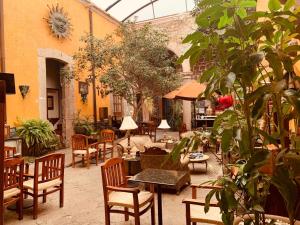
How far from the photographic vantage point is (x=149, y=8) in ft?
38.7

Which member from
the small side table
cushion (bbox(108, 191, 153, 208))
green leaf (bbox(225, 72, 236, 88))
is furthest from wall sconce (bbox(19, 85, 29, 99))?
green leaf (bbox(225, 72, 236, 88))

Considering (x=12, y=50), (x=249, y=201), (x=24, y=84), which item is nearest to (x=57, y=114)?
(x=24, y=84)

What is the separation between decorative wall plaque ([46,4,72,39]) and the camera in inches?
315

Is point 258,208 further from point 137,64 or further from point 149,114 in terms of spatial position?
point 149,114

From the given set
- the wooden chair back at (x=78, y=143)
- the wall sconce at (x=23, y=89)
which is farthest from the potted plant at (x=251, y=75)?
the wall sconce at (x=23, y=89)

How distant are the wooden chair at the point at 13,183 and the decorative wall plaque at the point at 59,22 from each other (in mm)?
5775

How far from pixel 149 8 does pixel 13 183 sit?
33.7ft

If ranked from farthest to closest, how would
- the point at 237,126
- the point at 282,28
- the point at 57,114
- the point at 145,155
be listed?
the point at 57,114 → the point at 145,155 → the point at 237,126 → the point at 282,28

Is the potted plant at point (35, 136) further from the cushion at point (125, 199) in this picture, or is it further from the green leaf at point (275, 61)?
the green leaf at point (275, 61)

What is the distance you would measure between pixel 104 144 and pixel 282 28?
19.3 feet

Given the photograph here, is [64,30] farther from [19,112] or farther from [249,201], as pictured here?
[249,201]

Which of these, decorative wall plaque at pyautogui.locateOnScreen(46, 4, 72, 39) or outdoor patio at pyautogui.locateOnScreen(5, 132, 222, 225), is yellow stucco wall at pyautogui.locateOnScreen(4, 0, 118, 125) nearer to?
decorative wall plaque at pyautogui.locateOnScreen(46, 4, 72, 39)

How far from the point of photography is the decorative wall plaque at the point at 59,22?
26.2 feet

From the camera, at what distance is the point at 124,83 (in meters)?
7.31
